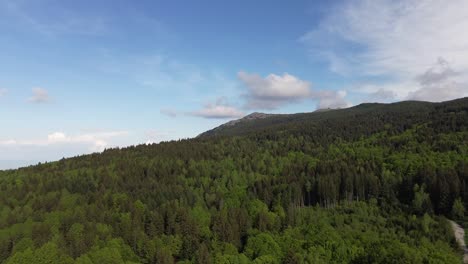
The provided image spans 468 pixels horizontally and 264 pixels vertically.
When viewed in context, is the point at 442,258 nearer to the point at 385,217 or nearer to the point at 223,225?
the point at 385,217

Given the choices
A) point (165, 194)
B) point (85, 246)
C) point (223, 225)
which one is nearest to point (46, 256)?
point (85, 246)

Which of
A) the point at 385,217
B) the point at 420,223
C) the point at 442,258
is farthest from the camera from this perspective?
the point at 385,217

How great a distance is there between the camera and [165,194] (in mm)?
171250

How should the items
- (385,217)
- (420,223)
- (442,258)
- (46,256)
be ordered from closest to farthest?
1. (442,258)
2. (46,256)
3. (420,223)
4. (385,217)

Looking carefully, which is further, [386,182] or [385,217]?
[386,182]

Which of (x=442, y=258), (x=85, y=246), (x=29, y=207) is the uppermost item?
(x=29, y=207)

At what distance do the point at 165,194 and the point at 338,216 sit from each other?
8050cm

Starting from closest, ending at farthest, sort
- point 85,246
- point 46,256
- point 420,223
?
point 46,256, point 85,246, point 420,223

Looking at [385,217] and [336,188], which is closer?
[385,217]

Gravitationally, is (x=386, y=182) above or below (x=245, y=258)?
above

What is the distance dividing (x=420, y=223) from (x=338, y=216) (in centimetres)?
2933

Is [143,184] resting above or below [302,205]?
above

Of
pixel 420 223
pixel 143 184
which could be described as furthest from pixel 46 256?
pixel 420 223

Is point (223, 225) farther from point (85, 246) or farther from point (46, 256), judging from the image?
point (46, 256)
